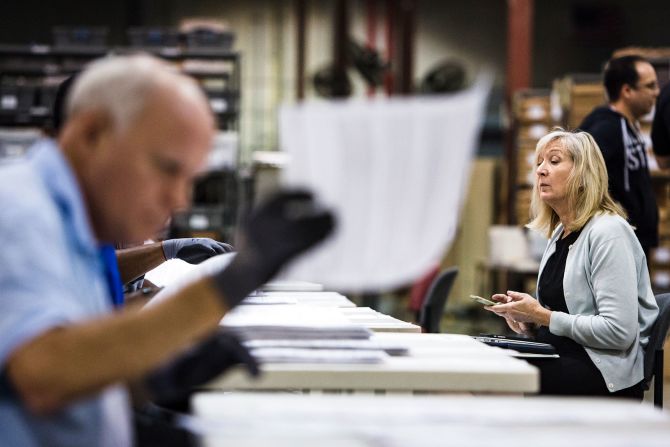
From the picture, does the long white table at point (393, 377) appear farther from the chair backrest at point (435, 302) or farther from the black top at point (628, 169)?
the black top at point (628, 169)

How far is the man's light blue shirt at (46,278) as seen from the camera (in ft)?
4.03

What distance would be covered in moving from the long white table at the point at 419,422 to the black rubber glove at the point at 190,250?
1.16 metres

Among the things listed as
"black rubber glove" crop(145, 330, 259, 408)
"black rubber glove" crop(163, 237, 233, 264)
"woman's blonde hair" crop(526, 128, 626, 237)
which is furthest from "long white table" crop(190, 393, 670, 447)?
"woman's blonde hair" crop(526, 128, 626, 237)

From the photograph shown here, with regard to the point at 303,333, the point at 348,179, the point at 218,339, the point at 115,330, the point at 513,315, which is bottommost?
the point at 513,315

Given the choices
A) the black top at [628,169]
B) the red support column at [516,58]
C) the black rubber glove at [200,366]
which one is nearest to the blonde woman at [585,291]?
the black top at [628,169]

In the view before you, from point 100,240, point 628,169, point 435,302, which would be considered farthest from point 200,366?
point 628,169

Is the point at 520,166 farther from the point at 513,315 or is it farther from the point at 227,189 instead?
the point at 513,315

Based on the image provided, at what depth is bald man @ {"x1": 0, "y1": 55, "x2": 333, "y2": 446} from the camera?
1.21 meters

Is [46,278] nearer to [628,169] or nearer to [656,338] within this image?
[656,338]

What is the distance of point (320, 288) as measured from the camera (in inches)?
162

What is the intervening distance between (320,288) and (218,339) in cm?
259

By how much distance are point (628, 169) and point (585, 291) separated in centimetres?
170

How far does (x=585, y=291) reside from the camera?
3.30 meters

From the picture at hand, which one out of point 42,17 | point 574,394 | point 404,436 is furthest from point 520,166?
point 42,17
